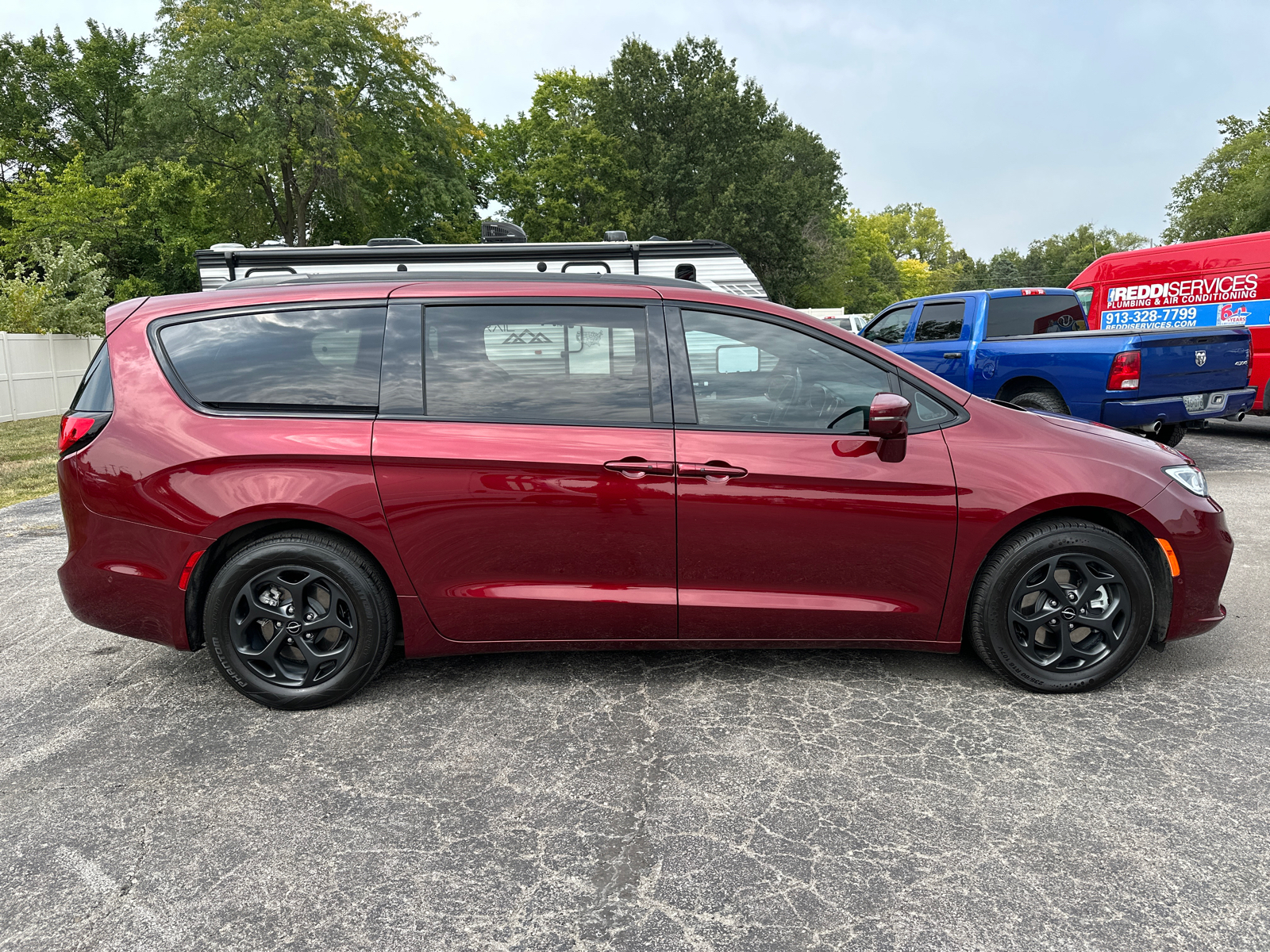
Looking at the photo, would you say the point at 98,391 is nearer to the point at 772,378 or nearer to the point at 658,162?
the point at 772,378

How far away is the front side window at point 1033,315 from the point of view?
934 cm

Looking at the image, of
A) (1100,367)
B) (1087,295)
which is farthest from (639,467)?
(1087,295)

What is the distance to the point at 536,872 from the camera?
7.75 ft

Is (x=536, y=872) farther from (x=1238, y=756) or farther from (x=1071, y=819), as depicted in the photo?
(x=1238, y=756)

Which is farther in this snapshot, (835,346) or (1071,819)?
(835,346)

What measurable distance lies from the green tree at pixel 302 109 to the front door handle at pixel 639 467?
28.3m

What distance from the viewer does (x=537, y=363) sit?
338 centimetres

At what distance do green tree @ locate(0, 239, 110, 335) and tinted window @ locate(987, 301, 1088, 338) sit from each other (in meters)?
19.6

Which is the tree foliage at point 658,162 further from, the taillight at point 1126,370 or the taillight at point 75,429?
the taillight at point 75,429

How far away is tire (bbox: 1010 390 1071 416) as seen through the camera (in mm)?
8141

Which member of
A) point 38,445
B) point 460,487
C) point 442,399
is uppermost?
point 442,399

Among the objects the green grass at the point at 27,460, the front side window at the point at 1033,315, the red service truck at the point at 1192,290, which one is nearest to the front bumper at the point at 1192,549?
the front side window at the point at 1033,315

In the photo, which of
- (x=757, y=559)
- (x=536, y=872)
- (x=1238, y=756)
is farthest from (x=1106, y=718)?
(x=536, y=872)

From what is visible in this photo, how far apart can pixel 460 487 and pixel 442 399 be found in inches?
14.8
